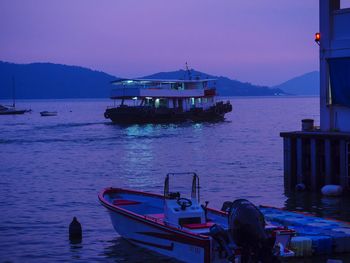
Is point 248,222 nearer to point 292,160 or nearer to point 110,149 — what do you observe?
point 292,160

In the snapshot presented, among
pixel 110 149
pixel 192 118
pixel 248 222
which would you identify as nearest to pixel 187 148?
pixel 110 149

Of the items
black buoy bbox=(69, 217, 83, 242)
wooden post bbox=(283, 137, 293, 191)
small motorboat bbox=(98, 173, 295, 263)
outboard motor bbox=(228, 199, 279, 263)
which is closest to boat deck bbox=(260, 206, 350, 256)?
small motorboat bbox=(98, 173, 295, 263)

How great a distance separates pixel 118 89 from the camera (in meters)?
93.2

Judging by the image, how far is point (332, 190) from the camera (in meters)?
23.5

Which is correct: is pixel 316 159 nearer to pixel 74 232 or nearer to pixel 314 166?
pixel 314 166

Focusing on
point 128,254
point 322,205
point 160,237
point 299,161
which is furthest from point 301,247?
point 299,161

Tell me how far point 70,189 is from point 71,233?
40.4 ft

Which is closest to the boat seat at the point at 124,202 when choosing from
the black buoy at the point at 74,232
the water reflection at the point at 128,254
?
the water reflection at the point at 128,254

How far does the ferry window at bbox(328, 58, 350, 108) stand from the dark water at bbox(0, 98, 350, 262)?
3.67m

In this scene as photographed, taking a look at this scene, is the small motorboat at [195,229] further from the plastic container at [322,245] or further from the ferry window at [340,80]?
the ferry window at [340,80]

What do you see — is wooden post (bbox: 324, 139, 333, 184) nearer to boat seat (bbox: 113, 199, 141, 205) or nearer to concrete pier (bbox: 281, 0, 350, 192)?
concrete pier (bbox: 281, 0, 350, 192)

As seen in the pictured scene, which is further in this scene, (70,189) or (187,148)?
(187,148)

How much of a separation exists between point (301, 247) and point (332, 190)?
7.89 metres

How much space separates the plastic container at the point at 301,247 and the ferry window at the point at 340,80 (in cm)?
916
